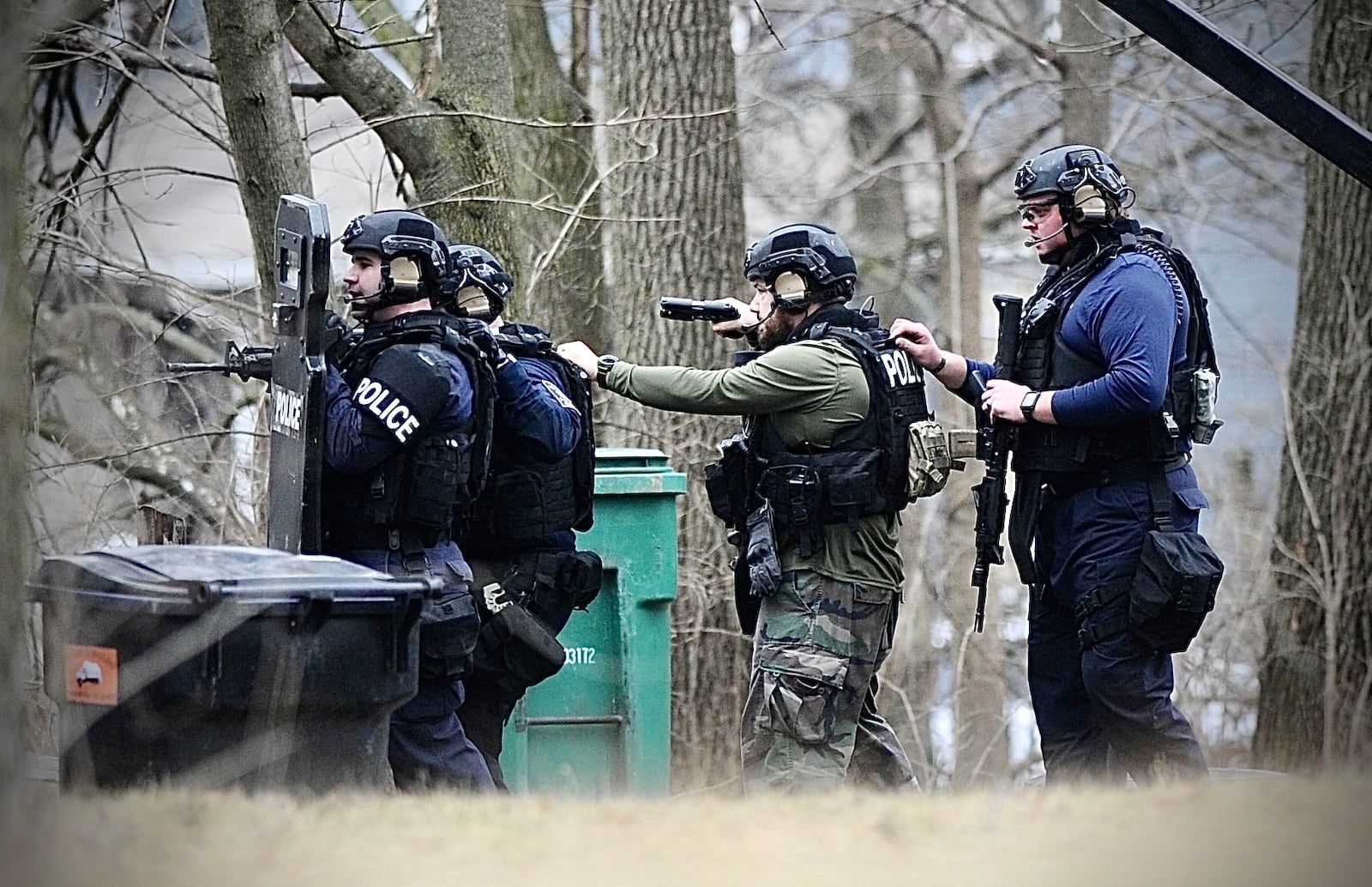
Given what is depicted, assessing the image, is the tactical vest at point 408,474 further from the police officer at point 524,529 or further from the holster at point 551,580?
the holster at point 551,580

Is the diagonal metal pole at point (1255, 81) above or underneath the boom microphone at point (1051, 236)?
above

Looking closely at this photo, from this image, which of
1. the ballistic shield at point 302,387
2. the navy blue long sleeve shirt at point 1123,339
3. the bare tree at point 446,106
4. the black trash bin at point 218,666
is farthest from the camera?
the bare tree at point 446,106

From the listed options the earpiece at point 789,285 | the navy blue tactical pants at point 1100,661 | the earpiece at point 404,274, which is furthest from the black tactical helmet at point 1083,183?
the earpiece at point 404,274

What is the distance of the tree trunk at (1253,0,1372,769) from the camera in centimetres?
898

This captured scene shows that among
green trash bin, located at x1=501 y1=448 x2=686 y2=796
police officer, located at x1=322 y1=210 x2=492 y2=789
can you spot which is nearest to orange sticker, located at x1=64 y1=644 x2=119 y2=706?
police officer, located at x1=322 y1=210 x2=492 y2=789

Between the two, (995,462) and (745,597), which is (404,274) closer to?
(745,597)

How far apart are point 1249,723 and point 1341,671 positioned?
7.02 feet

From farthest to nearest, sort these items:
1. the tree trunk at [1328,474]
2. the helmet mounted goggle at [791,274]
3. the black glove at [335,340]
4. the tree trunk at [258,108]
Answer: the tree trunk at [1328,474]
the tree trunk at [258,108]
the helmet mounted goggle at [791,274]
the black glove at [335,340]

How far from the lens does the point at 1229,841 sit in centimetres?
282

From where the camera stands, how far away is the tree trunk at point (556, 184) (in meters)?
10.0

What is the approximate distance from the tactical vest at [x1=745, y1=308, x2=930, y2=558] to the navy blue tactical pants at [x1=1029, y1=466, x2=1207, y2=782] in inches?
20.9

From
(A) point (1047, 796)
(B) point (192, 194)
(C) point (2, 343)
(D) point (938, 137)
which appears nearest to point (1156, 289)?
(A) point (1047, 796)

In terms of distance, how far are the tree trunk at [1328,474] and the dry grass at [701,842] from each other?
240 inches

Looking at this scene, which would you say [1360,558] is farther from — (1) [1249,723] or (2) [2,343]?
(2) [2,343]
